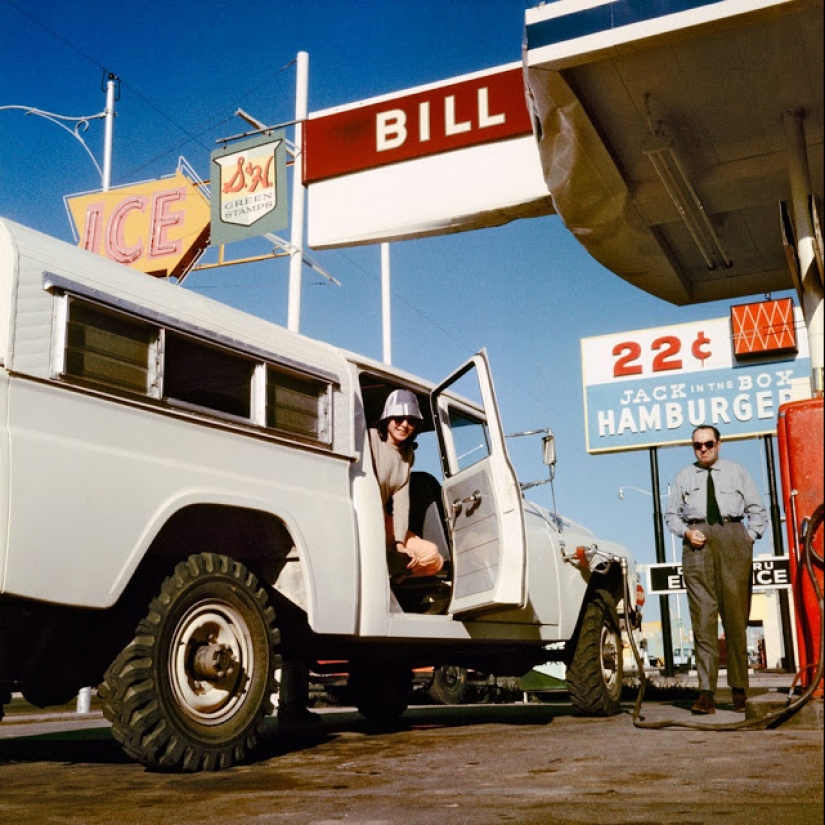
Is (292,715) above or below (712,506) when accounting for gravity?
below

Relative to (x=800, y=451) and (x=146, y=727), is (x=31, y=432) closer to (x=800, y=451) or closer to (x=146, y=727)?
(x=146, y=727)

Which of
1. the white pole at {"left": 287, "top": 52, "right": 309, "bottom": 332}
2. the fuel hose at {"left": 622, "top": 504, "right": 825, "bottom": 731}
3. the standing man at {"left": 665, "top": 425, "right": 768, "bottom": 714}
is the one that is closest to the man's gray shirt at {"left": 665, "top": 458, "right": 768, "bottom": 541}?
the standing man at {"left": 665, "top": 425, "right": 768, "bottom": 714}

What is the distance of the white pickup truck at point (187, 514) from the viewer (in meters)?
3.92

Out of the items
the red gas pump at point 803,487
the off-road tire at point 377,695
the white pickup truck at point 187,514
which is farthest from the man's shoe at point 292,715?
the red gas pump at point 803,487

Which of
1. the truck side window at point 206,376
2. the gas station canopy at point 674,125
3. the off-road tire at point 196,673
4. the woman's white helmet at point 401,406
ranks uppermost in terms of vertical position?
the gas station canopy at point 674,125

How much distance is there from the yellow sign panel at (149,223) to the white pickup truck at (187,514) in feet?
48.2

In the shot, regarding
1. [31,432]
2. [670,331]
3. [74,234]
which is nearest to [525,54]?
[31,432]

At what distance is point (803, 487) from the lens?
142 inches

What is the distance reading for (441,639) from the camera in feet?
19.7

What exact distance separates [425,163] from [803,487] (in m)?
3.15

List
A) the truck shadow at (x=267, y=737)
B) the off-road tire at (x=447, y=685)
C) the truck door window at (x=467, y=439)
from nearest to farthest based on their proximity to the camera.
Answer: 1. the truck shadow at (x=267, y=737)
2. the truck door window at (x=467, y=439)
3. the off-road tire at (x=447, y=685)

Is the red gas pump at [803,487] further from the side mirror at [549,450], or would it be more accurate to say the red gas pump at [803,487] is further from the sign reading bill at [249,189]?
the sign reading bill at [249,189]

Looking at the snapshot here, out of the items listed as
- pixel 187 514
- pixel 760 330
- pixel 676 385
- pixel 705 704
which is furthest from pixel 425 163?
→ pixel 676 385

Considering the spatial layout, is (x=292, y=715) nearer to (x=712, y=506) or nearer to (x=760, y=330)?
(x=712, y=506)
